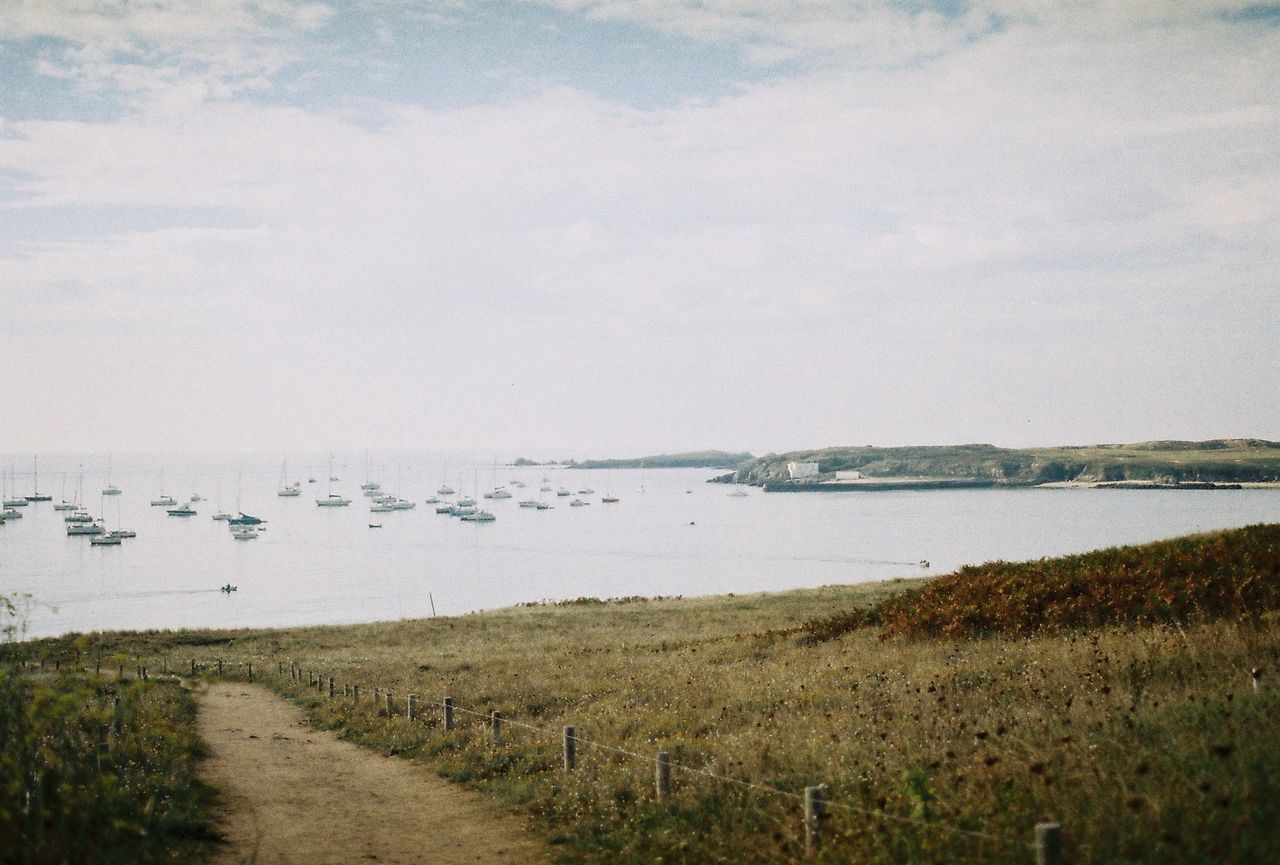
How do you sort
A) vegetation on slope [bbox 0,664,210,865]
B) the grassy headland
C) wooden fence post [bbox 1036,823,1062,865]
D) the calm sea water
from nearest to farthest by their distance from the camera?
wooden fence post [bbox 1036,823,1062,865]
vegetation on slope [bbox 0,664,210,865]
the grassy headland
the calm sea water

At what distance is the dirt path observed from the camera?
36.8 feet

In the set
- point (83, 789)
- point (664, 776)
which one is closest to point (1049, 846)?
point (664, 776)

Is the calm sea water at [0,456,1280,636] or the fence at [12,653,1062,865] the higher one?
the fence at [12,653,1062,865]

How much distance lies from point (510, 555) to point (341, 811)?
4781 inches

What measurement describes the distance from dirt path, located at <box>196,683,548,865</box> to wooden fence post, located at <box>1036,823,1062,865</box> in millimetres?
6515

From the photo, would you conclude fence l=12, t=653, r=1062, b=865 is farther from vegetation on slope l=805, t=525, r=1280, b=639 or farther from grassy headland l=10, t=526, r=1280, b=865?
vegetation on slope l=805, t=525, r=1280, b=639

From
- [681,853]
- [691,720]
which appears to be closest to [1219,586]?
[691,720]

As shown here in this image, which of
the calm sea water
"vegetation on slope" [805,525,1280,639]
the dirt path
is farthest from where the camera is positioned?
the calm sea water

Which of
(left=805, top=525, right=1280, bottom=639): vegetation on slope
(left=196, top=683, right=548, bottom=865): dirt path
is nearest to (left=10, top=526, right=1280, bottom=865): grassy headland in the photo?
(left=805, top=525, right=1280, bottom=639): vegetation on slope

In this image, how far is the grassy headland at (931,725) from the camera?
25.5 feet

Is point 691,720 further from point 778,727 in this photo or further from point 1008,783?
point 1008,783

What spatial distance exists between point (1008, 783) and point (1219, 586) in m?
14.1

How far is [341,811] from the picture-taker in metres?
13.4

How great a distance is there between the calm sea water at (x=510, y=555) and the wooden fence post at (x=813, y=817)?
232 ft
